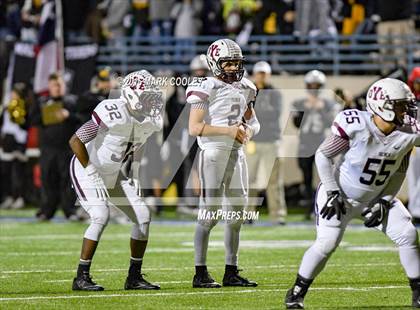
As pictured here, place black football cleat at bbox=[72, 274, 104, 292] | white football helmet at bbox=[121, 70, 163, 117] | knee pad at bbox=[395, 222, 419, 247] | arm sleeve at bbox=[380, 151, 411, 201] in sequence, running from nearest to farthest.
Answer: knee pad at bbox=[395, 222, 419, 247] < arm sleeve at bbox=[380, 151, 411, 201] < black football cleat at bbox=[72, 274, 104, 292] < white football helmet at bbox=[121, 70, 163, 117]

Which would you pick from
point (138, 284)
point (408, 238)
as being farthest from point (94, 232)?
point (408, 238)

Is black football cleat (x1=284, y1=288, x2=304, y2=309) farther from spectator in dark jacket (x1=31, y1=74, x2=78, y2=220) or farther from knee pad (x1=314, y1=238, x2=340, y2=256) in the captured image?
spectator in dark jacket (x1=31, y1=74, x2=78, y2=220)

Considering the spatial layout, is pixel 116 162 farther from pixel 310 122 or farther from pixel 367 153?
pixel 310 122

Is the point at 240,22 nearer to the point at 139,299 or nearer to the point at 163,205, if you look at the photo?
the point at 163,205

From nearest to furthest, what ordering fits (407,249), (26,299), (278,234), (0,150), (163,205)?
(407,249) < (26,299) < (278,234) < (163,205) < (0,150)

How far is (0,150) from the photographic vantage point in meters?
16.8

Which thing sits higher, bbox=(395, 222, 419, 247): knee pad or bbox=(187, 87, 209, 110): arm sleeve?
bbox=(187, 87, 209, 110): arm sleeve

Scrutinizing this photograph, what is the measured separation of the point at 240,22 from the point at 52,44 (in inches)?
119

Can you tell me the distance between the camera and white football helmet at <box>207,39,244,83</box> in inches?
317

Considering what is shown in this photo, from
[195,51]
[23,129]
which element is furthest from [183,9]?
[23,129]

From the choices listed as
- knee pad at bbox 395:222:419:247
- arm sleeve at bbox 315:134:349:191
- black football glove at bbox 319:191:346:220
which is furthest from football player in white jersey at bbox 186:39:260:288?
knee pad at bbox 395:222:419:247

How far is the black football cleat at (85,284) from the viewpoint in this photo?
7676 mm

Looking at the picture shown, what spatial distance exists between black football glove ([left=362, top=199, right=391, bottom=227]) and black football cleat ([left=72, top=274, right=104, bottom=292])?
199 cm
